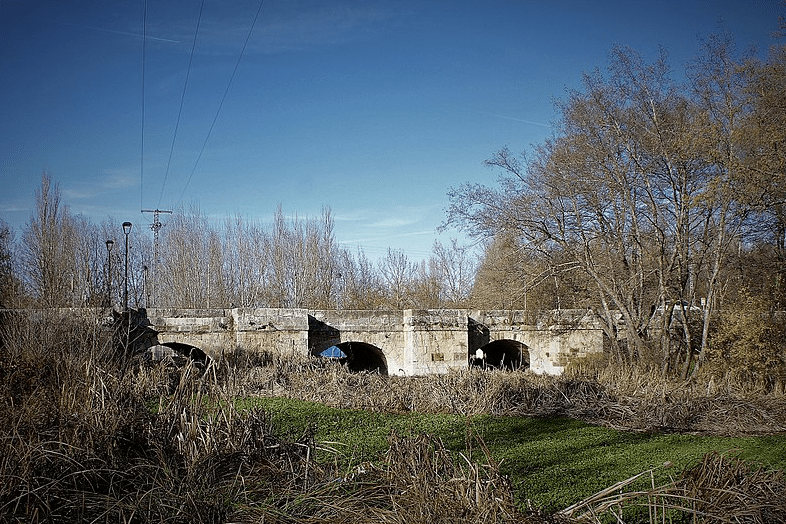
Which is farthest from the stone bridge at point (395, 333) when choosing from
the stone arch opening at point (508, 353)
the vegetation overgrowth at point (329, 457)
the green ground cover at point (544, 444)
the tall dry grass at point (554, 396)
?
the green ground cover at point (544, 444)

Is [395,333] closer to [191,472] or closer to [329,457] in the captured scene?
[329,457]

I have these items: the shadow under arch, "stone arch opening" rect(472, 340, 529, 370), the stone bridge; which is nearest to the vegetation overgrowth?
the stone bridge

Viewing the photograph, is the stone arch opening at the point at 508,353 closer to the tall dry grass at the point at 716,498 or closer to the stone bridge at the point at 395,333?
the stone bridge at the point at 395,333

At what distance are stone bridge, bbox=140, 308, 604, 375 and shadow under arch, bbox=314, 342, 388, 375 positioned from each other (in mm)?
65

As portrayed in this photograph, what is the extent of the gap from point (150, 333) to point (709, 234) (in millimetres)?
14039

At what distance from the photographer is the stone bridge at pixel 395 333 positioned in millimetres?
15039

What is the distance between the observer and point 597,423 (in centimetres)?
922

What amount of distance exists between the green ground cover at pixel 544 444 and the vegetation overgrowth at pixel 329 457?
33mm

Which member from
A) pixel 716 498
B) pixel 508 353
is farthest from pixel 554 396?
pixel 508 353

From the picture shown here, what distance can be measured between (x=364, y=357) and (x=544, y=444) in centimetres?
1271

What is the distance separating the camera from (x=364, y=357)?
19.7 meters

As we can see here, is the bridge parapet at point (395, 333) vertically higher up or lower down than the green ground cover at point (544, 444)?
higher up

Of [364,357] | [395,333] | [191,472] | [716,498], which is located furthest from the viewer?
[364,357]

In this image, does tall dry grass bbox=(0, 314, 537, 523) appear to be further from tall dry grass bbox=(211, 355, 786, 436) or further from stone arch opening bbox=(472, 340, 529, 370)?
stone arch opening bbox=(472, 340, 529, 370)
